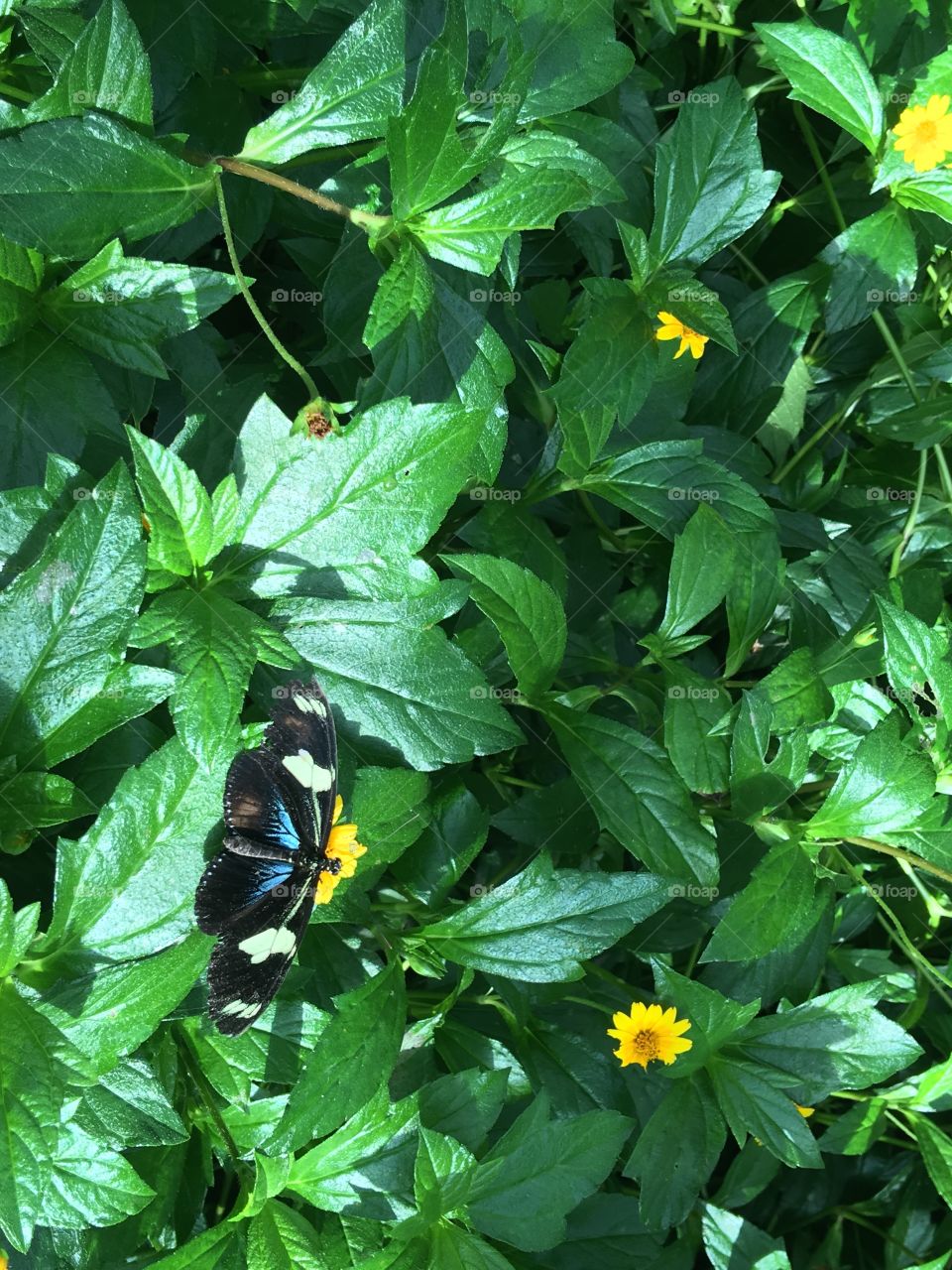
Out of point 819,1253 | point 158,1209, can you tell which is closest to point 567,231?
point 158,1209

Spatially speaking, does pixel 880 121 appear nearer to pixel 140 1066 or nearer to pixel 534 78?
pixel 534 78

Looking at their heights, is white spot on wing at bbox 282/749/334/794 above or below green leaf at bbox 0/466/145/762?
below

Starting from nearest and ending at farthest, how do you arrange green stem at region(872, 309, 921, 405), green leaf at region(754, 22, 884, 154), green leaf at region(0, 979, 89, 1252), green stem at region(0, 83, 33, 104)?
green leaf at region(0, 979, 89, 1252) → green stem at region(0, 83, 33, 104) → green leaf at region(754, 22, 884, 154) → green stem at region(872, 309, 921, 405)

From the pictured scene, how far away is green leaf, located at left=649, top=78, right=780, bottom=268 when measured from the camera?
4.53 feet

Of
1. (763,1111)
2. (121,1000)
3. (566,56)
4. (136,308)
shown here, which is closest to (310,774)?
(121,1000)

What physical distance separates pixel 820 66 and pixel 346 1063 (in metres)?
1.30

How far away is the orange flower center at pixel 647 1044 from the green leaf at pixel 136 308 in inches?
34.9

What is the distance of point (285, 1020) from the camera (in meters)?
1.10

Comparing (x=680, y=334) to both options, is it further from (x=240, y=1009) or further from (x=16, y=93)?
(x=240, y=1009)

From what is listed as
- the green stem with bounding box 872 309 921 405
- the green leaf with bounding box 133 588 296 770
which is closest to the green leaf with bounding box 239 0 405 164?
the green leaf with bounding box 133 588 296 770

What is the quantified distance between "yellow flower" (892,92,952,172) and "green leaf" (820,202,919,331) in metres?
0.08

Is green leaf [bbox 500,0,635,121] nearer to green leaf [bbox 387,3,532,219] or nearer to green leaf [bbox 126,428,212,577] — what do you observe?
green leaf [bbox 387,3,532,219]

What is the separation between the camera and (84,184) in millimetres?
997

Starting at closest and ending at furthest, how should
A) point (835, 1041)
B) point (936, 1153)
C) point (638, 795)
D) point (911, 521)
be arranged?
point (638, 795) < point (835, 1041) < point (936, 1153) < point (911, 521)
